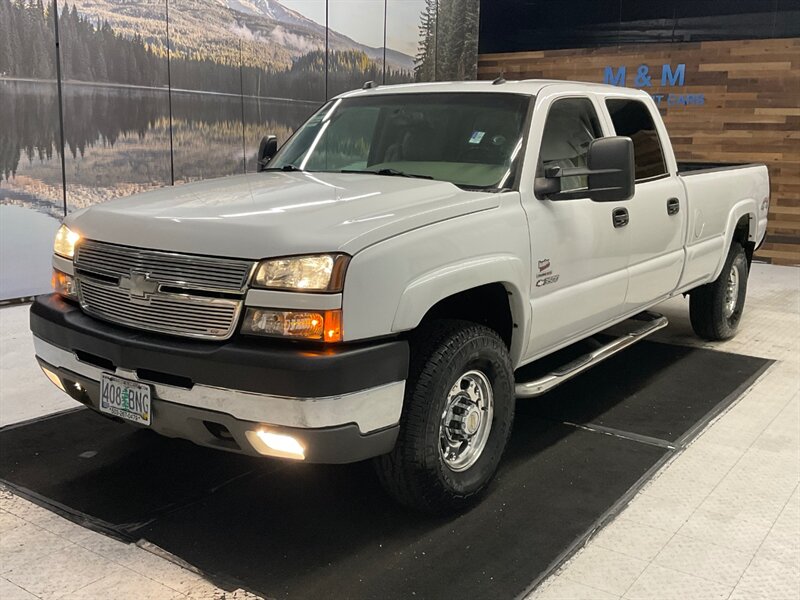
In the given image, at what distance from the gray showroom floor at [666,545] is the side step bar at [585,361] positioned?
627 mm

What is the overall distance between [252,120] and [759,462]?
292 inches

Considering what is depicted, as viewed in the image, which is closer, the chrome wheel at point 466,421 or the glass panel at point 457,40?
the chrome wheel at point 466,421

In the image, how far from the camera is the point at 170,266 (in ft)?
9.22

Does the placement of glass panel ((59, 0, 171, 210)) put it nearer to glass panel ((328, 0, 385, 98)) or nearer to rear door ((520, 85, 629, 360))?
glass panel ((328, 0, 385, 98))

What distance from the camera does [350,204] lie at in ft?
9.90

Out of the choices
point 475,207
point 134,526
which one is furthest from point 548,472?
point 134,526

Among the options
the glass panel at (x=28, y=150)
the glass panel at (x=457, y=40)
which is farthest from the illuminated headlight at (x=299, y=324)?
the glass panel at (x=457, y=40)

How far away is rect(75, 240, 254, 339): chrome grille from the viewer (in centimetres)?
269

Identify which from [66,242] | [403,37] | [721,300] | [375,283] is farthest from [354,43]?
[375,283]

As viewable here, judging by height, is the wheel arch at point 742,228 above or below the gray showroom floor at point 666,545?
above

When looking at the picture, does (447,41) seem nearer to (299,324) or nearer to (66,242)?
(66,242)

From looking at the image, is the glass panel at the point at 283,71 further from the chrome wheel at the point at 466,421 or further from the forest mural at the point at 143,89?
the chrome wheel at the point at 466,421

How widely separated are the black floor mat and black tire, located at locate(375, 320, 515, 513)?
151mm

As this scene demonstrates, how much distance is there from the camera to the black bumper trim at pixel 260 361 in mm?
2549
